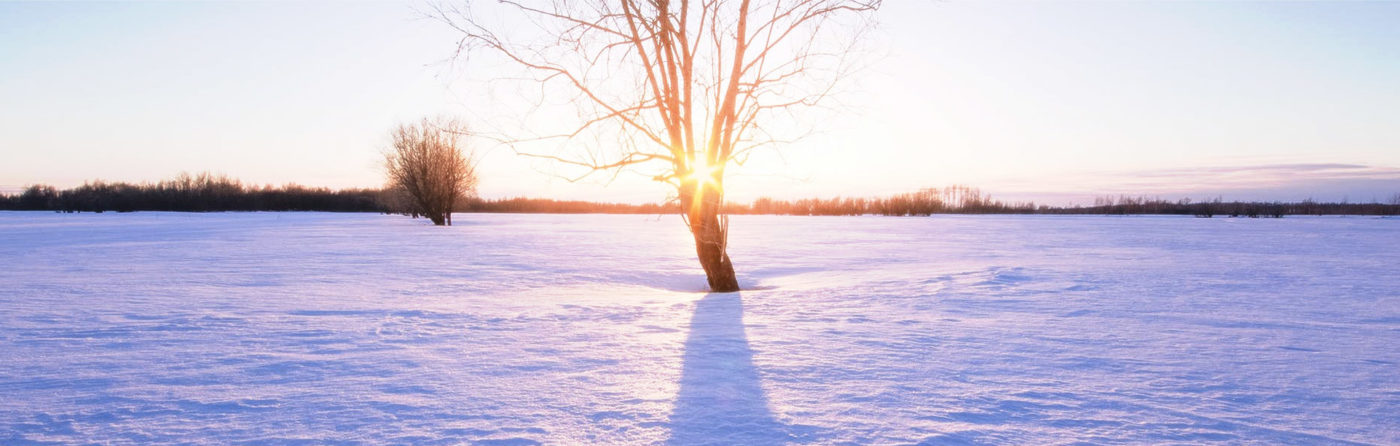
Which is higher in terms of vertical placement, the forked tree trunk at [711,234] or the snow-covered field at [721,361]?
the forked tree trunk at [711,234]

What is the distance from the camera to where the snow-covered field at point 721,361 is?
3.04m

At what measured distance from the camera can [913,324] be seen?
5582 millimetres

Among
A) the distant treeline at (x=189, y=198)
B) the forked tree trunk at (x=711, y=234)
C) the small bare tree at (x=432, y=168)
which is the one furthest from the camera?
the distant treeline at (x=189, y=198)

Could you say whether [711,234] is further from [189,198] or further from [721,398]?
[189,198]

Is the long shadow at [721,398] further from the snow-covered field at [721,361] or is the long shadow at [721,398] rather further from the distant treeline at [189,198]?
the distant treeline at [189,198]

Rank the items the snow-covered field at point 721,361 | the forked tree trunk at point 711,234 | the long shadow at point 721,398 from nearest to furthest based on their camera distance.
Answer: the long shadow at point 721,398 < the snow-covered field at point 721,361 < the forked tree trunk at point 711,234

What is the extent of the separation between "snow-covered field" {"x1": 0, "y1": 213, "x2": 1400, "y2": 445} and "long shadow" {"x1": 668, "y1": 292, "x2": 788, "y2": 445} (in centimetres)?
2

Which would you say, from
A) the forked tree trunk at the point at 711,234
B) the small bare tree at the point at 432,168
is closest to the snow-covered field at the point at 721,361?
the forked tree trunk at the point at 711,234

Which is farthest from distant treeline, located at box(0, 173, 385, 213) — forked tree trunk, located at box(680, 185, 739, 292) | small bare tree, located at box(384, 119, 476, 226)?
forked tree trunk, located at box(680, 185, 739, 292)

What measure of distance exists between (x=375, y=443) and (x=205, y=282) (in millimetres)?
8116

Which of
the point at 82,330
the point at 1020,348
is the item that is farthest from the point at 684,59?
the point at 82,330

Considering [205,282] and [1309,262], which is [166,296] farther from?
[1309,262]

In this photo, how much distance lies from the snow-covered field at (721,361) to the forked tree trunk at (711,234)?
3.99 feet

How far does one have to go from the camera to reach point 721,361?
14.2ft
